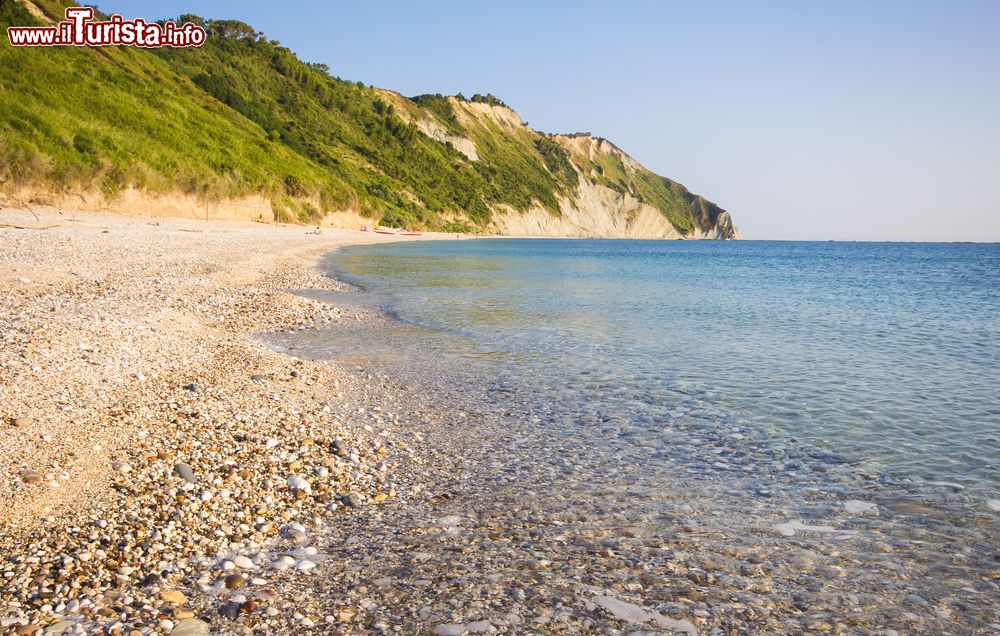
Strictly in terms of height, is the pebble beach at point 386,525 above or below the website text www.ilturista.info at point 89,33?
below

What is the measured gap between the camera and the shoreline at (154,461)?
378cm

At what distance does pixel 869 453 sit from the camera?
702 centimetres

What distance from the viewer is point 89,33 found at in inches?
2539

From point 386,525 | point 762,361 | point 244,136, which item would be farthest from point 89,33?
point 386,525

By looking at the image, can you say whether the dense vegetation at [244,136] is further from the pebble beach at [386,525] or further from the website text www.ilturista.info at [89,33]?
the pebble beach at [386,525]

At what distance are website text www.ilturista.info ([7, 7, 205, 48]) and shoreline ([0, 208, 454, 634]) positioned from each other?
59.2 metres

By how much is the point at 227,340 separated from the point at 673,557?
9194 millimetres

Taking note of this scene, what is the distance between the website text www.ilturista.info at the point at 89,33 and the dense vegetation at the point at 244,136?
1.47 m

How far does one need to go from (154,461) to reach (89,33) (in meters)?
77.5

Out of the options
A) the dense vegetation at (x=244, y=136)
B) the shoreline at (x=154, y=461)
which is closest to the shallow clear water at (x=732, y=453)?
the shoreline at (x=154, y=461)

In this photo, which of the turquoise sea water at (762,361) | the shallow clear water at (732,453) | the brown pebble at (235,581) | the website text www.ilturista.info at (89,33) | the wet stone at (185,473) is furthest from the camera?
the website text www.ilturista.info at (89,33)

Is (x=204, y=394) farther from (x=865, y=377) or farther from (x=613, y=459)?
(x=865, y=377)

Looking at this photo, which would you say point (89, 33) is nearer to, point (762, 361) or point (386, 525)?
point (762, 361)

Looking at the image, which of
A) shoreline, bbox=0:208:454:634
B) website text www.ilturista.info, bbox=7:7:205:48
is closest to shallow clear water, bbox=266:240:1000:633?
shoreline, bbox=0:208:454:634
